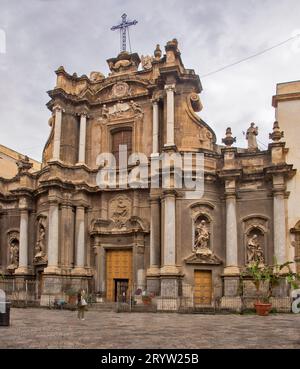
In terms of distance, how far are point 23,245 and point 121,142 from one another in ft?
26.5

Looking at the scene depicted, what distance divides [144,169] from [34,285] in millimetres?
8937

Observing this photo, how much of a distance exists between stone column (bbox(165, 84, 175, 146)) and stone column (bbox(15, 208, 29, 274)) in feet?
31.5

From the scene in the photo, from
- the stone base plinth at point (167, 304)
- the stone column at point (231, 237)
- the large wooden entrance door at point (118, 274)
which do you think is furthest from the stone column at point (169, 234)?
the large wooden entrance door at point (118, 274)

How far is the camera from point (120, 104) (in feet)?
89.0

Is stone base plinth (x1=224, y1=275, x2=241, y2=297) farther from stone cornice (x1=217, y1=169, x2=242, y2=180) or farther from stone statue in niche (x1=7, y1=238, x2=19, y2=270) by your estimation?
stone statue in niche (x1=7, y1=238, x2=19, y2=270)

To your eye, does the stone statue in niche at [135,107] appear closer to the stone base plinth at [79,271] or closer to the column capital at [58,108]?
the column capital at [58,108]

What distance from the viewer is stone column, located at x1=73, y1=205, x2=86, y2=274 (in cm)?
2534

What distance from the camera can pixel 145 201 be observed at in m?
25.3

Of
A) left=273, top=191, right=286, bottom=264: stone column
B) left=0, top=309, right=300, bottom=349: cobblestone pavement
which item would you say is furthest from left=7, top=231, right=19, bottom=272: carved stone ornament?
left=273, top=191, right=286, bottom=264: stone column

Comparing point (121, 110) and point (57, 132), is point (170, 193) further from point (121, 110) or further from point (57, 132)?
point (57, 132)

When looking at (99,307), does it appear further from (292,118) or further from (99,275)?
(292,118)

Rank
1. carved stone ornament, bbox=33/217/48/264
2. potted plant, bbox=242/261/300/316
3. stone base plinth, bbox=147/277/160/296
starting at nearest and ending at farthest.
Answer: potted plant, bbox=242/261/300/316 → stone base plinth, bbox=147/277/160/296 → carved stone ornament, bbox=33/217/48/264

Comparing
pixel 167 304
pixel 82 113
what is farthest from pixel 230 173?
pixel 82 113
